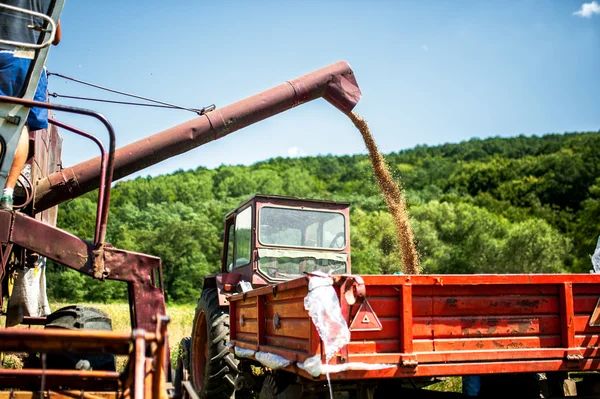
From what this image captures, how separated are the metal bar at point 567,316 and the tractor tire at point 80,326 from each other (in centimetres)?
303

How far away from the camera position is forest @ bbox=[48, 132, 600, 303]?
3941 centimetres

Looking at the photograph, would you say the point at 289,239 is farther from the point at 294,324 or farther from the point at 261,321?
the point at 294,324

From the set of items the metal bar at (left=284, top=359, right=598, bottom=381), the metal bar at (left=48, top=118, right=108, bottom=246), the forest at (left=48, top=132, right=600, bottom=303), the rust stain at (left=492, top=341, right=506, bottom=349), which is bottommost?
the metal bar at (left=284, top=359, right=598, bottom=381)

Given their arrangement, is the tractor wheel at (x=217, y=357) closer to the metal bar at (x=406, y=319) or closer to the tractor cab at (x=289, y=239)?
the tractor cab at (x=289, y=239)

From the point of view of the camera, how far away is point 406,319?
153 inches

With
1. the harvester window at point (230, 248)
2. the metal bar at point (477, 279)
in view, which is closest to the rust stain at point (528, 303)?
the metal bar at point (477, 279)

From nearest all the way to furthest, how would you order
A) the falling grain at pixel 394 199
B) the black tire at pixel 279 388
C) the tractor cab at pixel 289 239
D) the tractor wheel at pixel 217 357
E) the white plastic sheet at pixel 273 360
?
1. the white plastic sheet at pixel 273 360
2. the black tire at pixel 279 388
3. the tractor wheel at pixel 217 357
4. the tractor cab at pixel 289 239
5. the falling grain at pixel 394 199

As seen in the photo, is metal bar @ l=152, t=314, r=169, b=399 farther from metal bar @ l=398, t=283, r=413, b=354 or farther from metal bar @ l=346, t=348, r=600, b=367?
metal bar @ l=398, t=283, r=413, b=354

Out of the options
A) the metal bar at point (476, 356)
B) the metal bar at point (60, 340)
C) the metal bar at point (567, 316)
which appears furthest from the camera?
the metal bar at point (567, 316)

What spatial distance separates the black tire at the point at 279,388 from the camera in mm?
4441

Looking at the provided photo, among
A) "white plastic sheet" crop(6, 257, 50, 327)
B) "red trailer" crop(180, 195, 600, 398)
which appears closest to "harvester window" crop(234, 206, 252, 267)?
"red trailer" crop(180, 195, 600, 398)

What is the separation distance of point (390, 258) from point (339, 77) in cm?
3173

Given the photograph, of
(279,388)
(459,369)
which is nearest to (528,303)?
(459,369)

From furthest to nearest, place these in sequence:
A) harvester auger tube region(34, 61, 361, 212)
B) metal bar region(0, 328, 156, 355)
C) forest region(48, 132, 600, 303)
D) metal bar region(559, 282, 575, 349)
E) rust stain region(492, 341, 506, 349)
A: forest region(48, 132, 600, 303)
harvester auger tube region(34, 61, 361, 212)
metal bar region(559, 282, 575, 349)
rust stain region(492, 341, 506, 349)
metal bar region(0, 328, 156, 355)
